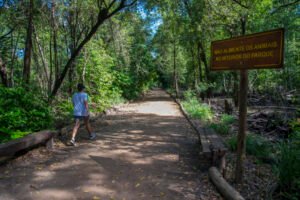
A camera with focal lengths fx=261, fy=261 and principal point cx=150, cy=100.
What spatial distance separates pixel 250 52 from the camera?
13.5ft

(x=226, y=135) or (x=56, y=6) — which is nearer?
(x=226, y=135)

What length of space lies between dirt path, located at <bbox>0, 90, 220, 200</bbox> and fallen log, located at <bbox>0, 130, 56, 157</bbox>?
0.98 feet

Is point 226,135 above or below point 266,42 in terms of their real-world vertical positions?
below

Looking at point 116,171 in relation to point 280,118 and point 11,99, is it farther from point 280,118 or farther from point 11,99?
point 280,118

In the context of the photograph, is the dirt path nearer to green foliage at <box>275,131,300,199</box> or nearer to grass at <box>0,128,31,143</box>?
grass at <box>0,128,31,143</box>

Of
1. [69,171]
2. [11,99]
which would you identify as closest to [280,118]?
[69,171]

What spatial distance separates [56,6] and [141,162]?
8815mm

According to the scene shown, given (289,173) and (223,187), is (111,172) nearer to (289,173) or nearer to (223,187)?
(223,187)

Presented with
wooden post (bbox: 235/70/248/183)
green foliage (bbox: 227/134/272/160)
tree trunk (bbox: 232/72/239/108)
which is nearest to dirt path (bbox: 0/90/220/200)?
wooden post (bbox: 235/70/248/183)

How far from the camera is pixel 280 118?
10961mm

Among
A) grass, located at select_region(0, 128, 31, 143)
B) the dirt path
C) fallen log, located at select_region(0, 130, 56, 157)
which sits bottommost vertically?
the dirt path

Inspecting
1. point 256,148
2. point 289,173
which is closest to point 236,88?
point 256,148

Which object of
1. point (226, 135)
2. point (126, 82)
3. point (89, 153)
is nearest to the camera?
point (89, 153)

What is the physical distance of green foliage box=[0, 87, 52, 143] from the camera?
233 inches
